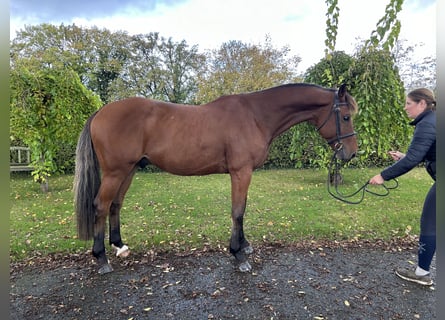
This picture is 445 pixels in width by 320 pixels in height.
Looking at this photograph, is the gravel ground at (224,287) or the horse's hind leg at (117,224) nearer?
the gravel ground at (224,287)

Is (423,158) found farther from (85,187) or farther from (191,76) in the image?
(191,76)

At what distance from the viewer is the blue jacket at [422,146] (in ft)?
7.48

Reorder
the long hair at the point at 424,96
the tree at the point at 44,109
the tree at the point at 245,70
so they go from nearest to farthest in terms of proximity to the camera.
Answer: the long hair at the point at 424,96 → the tree at the point at 44,109 → the tree at the point at 245,70

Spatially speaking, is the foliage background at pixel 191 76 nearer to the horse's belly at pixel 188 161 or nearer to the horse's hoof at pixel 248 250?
the horse's belly at pixel 188 161

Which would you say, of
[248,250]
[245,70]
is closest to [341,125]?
[248,250]

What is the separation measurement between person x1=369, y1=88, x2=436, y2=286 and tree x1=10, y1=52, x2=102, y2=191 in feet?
20.9

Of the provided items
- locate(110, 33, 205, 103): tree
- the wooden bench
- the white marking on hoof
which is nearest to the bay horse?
the white marking on hoof

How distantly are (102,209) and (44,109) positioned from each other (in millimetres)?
4323

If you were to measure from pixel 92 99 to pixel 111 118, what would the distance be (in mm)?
4575

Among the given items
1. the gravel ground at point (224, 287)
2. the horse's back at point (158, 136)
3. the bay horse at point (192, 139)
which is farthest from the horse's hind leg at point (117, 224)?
the horse's back at point (158, 136)

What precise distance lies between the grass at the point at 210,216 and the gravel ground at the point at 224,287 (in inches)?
15.9

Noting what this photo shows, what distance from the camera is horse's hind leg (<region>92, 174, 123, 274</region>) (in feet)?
9.73

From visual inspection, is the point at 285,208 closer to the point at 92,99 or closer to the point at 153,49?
the point at 92,99

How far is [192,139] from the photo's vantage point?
3043 mm
